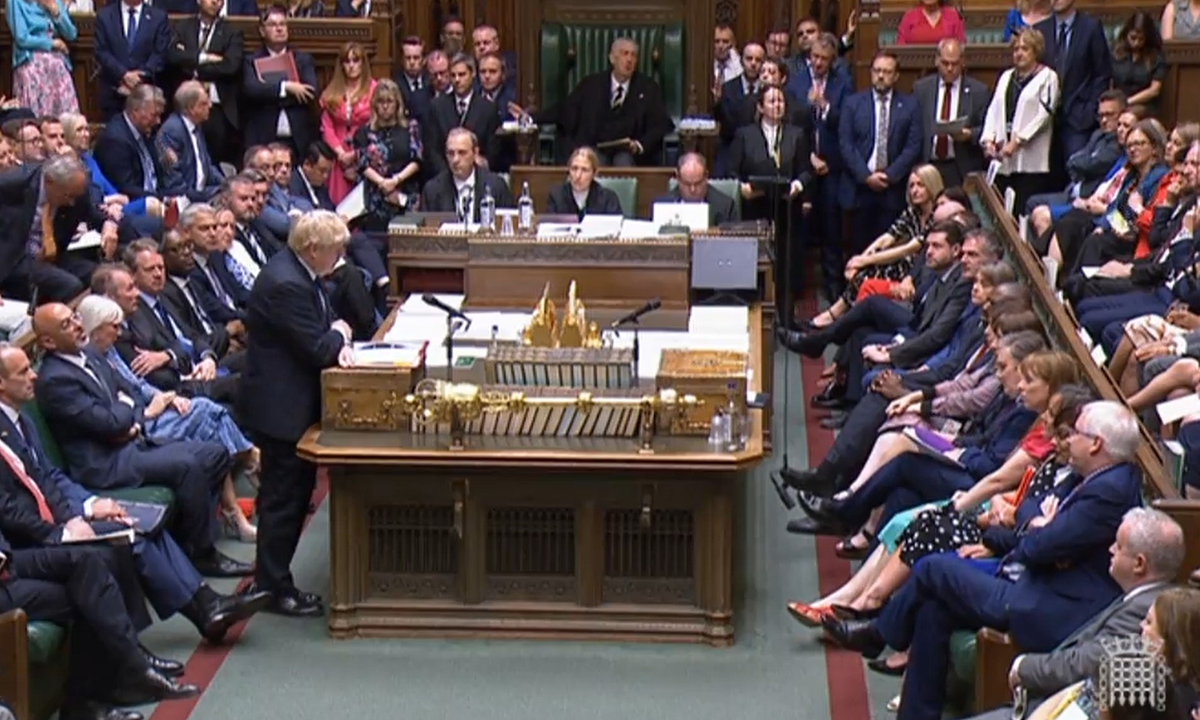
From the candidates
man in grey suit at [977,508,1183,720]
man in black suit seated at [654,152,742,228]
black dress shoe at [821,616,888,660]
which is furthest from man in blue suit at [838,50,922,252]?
man in grey suit at [977,508,1183,720]

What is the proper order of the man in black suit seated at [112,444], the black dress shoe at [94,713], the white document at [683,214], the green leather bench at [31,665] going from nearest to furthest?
the green leather bench at [31,665], the black dress shoe at [94,713], the man in black suit seated at [112,444], the white document at [683,214]

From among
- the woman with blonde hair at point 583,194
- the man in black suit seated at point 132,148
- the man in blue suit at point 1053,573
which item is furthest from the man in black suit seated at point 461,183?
the man in blue suit at point 1053,573

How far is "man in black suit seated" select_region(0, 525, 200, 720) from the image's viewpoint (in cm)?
672

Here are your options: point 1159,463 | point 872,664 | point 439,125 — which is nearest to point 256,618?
point 872,664

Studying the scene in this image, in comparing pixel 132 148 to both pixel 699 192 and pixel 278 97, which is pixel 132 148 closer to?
pixel 278 97

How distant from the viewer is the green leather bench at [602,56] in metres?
14.3

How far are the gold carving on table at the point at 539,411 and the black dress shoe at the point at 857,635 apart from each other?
3.02ft

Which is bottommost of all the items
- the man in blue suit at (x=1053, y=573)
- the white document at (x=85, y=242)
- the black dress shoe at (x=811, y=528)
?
the black dress shoe at (x=811, y=528)

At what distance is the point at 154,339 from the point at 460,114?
4007mm

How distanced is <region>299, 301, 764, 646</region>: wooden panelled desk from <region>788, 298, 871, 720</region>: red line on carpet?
445 millimetres

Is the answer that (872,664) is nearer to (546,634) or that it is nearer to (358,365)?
(546,634)

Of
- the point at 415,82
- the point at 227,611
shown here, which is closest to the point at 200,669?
the point at 227,611

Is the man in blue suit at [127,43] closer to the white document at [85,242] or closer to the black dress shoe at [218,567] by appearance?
the white document at [85,242]

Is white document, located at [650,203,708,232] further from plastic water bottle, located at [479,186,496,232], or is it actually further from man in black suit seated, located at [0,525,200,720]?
man in black suit seated, located at [0,525,200,720]
